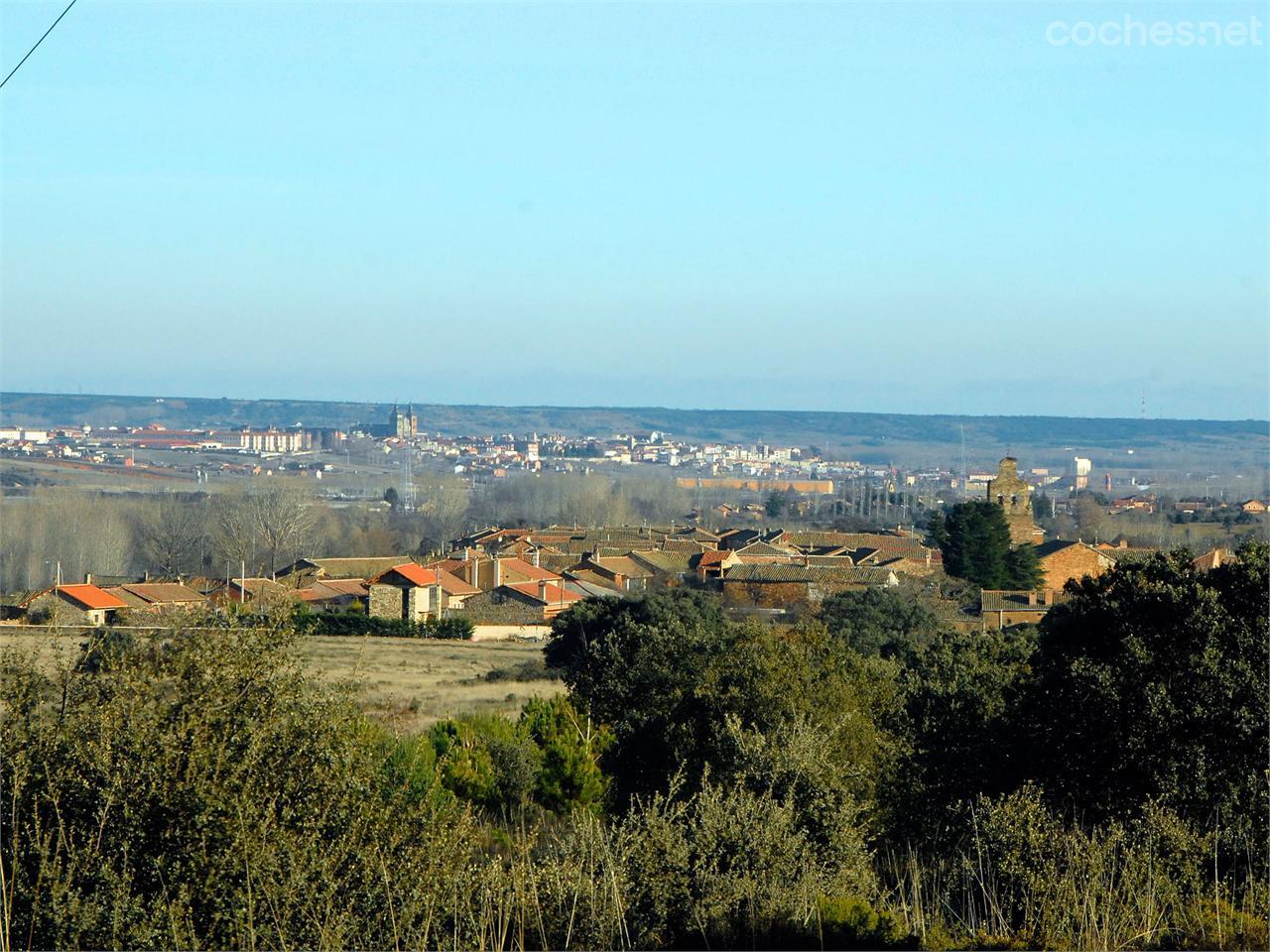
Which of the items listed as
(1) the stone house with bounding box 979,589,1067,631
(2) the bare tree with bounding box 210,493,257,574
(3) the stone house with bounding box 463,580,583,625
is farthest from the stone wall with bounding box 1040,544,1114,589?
(2) the bare tree with bounding box 210,493,257,574

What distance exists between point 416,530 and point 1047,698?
5598cm

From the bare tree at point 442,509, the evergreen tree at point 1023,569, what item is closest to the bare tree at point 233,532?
the bare tree at point 442,509

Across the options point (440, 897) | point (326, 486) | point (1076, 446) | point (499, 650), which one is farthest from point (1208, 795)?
point (1076, 446)

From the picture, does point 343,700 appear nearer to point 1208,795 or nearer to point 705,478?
point 1208,795

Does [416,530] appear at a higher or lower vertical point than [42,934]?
lower

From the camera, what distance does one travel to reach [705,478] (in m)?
113

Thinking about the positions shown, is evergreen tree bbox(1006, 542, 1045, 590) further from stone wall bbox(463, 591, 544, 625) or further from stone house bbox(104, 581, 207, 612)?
stone house bbox(104, 581, 207, 612)

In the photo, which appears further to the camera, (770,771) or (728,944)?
(770,771)

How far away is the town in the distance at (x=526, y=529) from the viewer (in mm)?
31516

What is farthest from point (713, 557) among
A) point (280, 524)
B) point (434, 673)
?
point (434, 673)

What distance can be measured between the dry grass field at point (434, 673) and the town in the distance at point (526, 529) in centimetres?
198

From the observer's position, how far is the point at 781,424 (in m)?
158

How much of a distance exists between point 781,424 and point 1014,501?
112780mm

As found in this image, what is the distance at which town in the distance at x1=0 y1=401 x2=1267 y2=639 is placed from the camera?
103 ft
